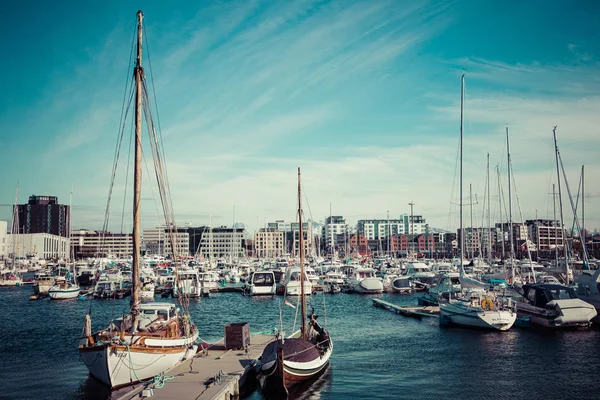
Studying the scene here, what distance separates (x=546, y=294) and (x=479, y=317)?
9315mm

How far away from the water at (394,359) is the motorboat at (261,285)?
776 inches

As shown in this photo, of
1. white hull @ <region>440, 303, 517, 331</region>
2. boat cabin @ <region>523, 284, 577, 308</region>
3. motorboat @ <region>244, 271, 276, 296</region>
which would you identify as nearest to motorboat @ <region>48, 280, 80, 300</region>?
motorboat @ <region>244, 271, 276, 296</region>

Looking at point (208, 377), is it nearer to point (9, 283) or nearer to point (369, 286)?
point (369, 286)

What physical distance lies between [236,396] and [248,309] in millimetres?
39108

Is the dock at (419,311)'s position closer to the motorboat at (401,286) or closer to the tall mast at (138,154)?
the motorboat at (401,286)

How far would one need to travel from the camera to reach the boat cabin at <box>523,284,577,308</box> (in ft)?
161

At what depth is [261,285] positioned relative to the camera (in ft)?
267

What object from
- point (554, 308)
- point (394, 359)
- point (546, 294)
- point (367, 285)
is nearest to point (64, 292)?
point (367, 285)

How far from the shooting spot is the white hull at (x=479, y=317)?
44.7 m

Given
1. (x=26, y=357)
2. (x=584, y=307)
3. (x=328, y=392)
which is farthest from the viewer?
(x=584, y=307)

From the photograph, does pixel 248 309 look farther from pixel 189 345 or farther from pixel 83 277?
pixel 83 277

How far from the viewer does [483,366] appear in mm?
33812

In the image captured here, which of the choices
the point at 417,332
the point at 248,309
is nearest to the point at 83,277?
the point at 248,309

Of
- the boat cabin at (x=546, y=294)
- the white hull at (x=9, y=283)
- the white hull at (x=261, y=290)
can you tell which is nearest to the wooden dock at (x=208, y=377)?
the boat cabin at (x=546, y=294)
